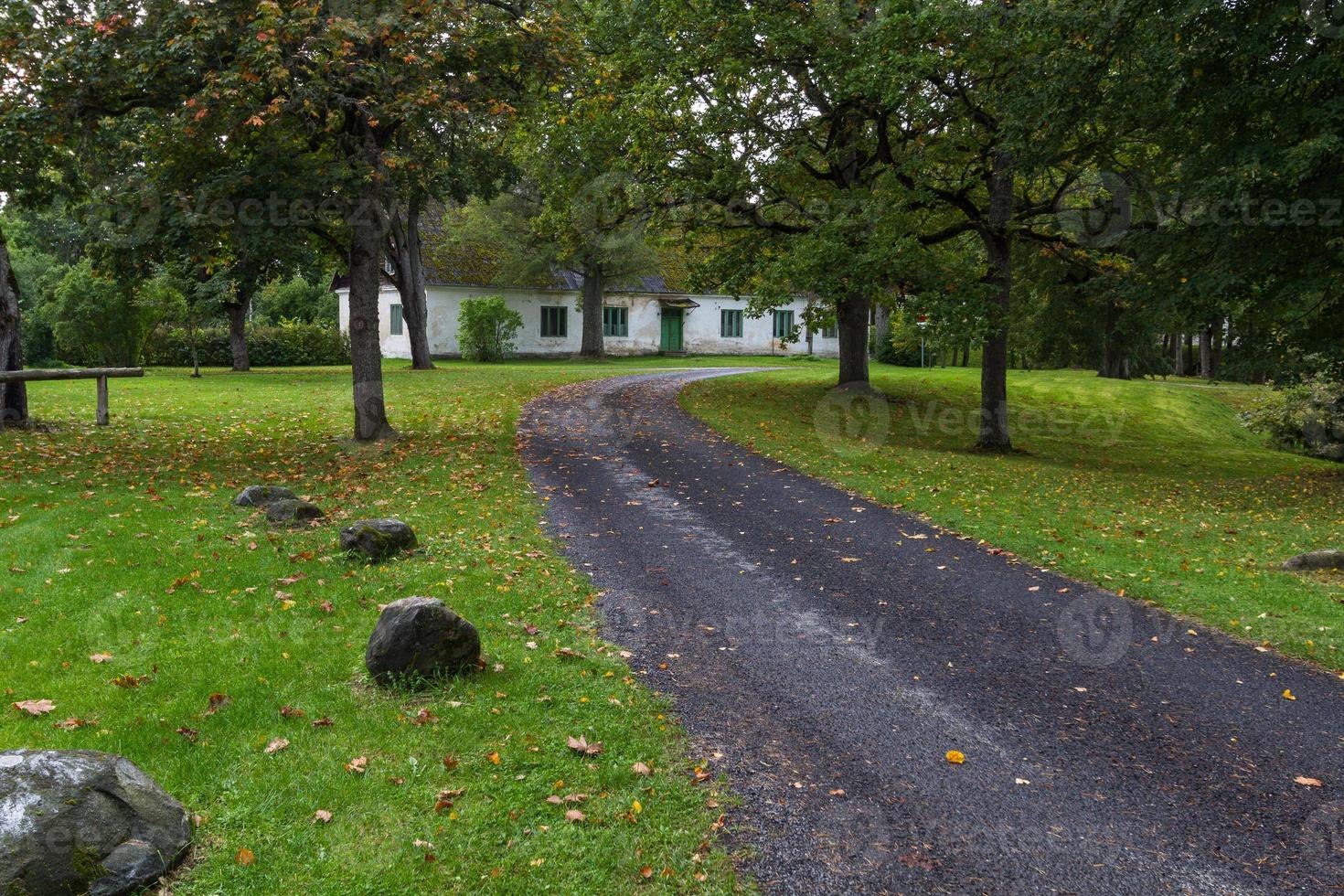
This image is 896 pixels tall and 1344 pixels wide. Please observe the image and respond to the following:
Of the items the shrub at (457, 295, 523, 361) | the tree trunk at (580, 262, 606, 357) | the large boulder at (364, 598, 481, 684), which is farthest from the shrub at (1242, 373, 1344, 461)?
the shrub at (457, 295, 523, 361)

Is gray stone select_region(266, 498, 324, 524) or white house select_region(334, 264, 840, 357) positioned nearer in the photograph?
gray stone select_region(266, 498, 324, 524)

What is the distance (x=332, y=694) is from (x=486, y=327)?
36.6 m

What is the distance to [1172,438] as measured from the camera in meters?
25.7

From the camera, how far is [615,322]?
47.2 m

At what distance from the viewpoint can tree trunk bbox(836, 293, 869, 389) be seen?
26.7m

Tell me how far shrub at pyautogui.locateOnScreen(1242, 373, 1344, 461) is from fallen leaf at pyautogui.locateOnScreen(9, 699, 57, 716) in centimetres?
2813

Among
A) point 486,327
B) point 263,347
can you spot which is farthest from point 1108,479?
point 263,347

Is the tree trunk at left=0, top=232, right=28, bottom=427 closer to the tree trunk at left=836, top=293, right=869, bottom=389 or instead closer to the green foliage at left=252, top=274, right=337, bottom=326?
the tree trunk at left=836, top=293, right=869, bottom=389

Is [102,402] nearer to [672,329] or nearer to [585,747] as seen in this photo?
[585,747]

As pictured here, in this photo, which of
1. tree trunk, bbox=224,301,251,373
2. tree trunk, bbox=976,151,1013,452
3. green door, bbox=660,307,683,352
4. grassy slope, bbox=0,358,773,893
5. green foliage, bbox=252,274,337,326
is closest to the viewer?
grassy slope, bbox=0,358,773,893

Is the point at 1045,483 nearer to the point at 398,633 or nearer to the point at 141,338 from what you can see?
the point at 398,633

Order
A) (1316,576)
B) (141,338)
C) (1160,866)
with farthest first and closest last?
1. (141,338)
2. (1316,576)
3. (1160,866)

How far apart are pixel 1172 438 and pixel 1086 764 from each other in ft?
78.0

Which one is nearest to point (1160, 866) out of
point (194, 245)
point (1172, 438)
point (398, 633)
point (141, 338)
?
point (398, 633)
